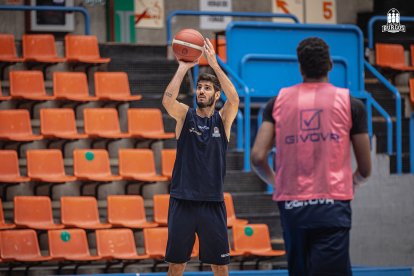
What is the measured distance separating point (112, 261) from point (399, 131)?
3.52 meters

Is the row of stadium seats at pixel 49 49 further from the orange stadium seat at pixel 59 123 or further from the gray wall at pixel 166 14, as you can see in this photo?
the gray wall at pixel 166 14

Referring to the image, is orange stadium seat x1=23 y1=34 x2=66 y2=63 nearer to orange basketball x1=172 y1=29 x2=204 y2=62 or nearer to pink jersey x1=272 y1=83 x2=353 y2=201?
orange basketball x1=172 y1=29 x2=204 y2=62

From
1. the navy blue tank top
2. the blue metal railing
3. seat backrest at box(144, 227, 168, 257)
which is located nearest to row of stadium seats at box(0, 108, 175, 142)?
the blue metal railing

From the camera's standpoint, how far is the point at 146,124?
977 centimetres

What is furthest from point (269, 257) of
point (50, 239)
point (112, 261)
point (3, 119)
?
point (3, 119)

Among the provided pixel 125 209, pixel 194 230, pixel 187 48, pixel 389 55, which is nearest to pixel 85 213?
pixel 125 209

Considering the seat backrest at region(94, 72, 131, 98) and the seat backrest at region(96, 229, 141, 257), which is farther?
the seat backrest at region(94, 72, 131, 98)

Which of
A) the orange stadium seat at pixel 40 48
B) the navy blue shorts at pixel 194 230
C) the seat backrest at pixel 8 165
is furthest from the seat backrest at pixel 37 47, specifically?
the navy blue shorts at pixel 194 230

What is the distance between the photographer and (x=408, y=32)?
1269 cm

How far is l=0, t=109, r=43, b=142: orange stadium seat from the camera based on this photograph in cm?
948

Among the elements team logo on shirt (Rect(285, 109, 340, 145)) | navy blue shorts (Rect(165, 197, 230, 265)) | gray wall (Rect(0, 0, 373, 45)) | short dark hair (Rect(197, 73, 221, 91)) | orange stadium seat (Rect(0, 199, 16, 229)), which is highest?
gray wall (Rect(0, 0, 373, 45))

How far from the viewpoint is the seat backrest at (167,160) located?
30.7 ft

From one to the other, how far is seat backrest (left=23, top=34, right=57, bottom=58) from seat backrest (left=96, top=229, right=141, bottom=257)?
8.83 ft

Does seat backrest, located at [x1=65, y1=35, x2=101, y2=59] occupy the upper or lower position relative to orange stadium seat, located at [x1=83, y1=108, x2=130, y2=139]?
upper
